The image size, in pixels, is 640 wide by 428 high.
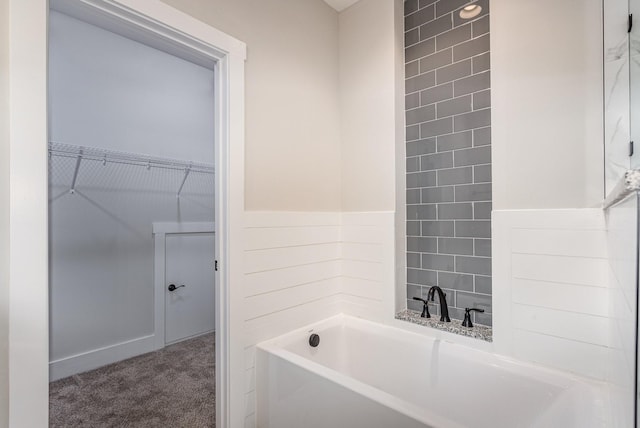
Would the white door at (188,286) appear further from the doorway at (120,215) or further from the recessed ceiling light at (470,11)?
the recessed ceiling light at (470,11)

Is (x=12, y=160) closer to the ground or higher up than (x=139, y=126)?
closer to the ground

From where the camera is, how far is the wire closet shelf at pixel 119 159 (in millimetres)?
2598

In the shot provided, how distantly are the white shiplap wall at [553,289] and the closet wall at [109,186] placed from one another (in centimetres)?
295

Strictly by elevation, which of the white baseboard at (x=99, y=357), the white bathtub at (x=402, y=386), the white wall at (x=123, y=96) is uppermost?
the white wall at (x=123, y=96)

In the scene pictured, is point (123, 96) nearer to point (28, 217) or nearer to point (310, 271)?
point (28, 217)

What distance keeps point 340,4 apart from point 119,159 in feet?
7.50

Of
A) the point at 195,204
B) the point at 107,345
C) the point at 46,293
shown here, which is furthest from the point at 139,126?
the point at 46,293

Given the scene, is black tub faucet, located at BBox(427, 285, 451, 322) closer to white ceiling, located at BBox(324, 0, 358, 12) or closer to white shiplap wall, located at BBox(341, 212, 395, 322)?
white shiplap wall, located at BBox(341, 212, 395, 322)

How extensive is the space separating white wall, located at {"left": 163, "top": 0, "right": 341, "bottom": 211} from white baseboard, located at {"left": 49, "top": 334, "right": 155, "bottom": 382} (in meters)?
2.14

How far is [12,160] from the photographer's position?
3.69 ft

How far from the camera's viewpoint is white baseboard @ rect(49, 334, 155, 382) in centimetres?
261

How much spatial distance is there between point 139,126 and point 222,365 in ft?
7.91

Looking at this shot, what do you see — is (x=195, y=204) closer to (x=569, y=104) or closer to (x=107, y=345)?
(x=107, y=345)

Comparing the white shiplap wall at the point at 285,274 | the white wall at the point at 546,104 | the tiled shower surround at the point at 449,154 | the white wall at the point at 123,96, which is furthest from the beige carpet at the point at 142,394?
the white wall at the point at 546,104
